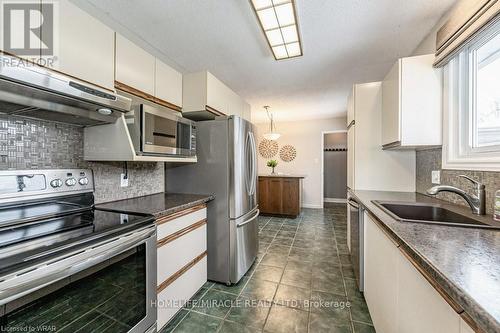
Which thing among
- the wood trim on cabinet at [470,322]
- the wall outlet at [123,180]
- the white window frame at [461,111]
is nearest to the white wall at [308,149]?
the white window frame at [461,111]

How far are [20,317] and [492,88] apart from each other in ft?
8.77

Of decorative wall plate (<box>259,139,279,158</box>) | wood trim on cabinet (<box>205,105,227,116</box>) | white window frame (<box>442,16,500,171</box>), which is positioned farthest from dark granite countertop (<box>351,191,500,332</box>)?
decorative wall plate (<box>259,139,279,158</box>)

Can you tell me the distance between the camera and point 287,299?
1794 mm

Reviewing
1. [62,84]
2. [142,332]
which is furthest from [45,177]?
[142,332]

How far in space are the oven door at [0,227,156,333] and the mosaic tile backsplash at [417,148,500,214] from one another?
2018 millimetres

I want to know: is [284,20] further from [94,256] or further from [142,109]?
[94,256]

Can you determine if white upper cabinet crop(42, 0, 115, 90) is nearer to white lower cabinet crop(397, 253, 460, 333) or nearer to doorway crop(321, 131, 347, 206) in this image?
white lower cabinet crop(397, 253, 460, 333)

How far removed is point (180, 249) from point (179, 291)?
0.32 meters

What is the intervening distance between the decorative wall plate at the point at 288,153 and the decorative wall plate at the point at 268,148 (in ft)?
0.64

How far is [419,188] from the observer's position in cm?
208

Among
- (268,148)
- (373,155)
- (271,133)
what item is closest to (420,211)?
(373,155)

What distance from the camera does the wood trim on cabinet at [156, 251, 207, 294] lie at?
4.65 feet

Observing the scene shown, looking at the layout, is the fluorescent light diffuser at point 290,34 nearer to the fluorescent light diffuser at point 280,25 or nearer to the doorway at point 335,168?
the fluorescent light diffuser at point 280,25

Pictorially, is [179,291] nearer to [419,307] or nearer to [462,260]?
[419,307]
